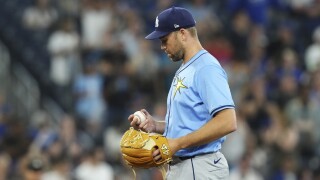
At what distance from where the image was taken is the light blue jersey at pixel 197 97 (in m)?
5.80

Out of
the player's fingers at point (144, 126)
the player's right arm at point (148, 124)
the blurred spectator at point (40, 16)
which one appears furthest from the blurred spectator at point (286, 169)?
the player's fingers at point (144, 126)

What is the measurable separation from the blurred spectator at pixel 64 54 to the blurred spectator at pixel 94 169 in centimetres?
239

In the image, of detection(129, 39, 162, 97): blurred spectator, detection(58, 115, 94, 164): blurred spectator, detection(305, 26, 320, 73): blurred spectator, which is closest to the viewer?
detection(58, 115, 94, 164): blurred spectator

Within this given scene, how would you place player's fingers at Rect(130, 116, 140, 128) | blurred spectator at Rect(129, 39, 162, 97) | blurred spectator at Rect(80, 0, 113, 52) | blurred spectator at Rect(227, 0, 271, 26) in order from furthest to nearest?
blurred spectator at Rect(227, 0, 271, 26) → blurred spectator at Rect(80, 0, 113, 52) → blurred spectator at Rect(129, 39, 162, 97) → player's fingers at Rect(130, 116, 140, 128)

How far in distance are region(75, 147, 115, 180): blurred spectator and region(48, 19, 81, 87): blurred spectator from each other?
239cm

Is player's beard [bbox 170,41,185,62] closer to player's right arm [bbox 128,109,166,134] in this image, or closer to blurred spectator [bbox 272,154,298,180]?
player's right arm [bbox 128,109,166,134]

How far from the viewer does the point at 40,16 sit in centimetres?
1561

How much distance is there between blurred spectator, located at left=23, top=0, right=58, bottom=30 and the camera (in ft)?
50.9

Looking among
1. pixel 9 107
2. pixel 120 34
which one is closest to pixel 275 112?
pixel 120 34

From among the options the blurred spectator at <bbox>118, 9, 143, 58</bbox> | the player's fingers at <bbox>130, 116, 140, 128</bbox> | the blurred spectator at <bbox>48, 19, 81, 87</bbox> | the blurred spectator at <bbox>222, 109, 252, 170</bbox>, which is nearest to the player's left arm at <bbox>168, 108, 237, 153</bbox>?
the player's fingers at <bbox>130, 116, 140, 128</bbox>

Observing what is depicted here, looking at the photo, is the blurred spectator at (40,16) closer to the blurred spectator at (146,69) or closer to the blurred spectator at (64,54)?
the blurred spectator at (64,54)

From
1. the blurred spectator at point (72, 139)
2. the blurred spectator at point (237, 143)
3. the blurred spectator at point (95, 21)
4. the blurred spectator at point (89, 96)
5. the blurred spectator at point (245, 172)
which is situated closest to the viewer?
the blurred spectator at point (245, 172)

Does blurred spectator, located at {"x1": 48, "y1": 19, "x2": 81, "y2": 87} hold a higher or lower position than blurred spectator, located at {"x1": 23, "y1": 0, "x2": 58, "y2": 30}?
lower

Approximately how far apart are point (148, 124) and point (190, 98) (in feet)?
1.58
